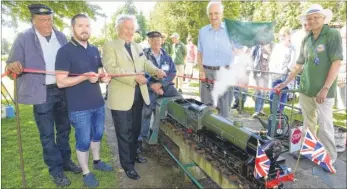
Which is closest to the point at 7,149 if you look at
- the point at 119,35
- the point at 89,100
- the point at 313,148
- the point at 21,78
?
the point at 21,78

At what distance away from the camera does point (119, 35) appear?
3871 mm

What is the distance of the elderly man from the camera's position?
12.4 ft

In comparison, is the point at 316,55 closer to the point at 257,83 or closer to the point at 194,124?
the point at 194,124

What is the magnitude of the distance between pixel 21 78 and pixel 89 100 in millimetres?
1035

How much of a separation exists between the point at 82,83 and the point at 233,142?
7.20 feet

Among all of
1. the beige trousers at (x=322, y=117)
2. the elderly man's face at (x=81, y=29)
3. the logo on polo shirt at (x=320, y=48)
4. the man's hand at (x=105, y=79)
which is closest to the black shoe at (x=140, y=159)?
the man's hand at (x=105, y=79)

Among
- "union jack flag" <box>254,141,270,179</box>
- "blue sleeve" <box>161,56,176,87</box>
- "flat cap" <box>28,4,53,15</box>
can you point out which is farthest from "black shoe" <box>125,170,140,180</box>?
"flat cap" <box>28,4,53,15</box>

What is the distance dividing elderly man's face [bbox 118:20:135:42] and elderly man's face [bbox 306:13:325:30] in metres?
2.69

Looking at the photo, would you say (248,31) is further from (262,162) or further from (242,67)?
(262,162)

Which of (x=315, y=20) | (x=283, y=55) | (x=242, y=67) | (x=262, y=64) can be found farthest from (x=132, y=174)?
(x=242, y=67)

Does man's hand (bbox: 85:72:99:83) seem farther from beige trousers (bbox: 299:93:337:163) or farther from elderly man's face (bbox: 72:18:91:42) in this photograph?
beige trousers (bbox: 299:93:337:163)

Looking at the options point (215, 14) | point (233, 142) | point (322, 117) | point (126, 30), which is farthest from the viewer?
point (215, 14)

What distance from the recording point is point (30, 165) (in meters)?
4.71

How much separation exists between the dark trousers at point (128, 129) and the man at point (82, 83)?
11.5 inches
